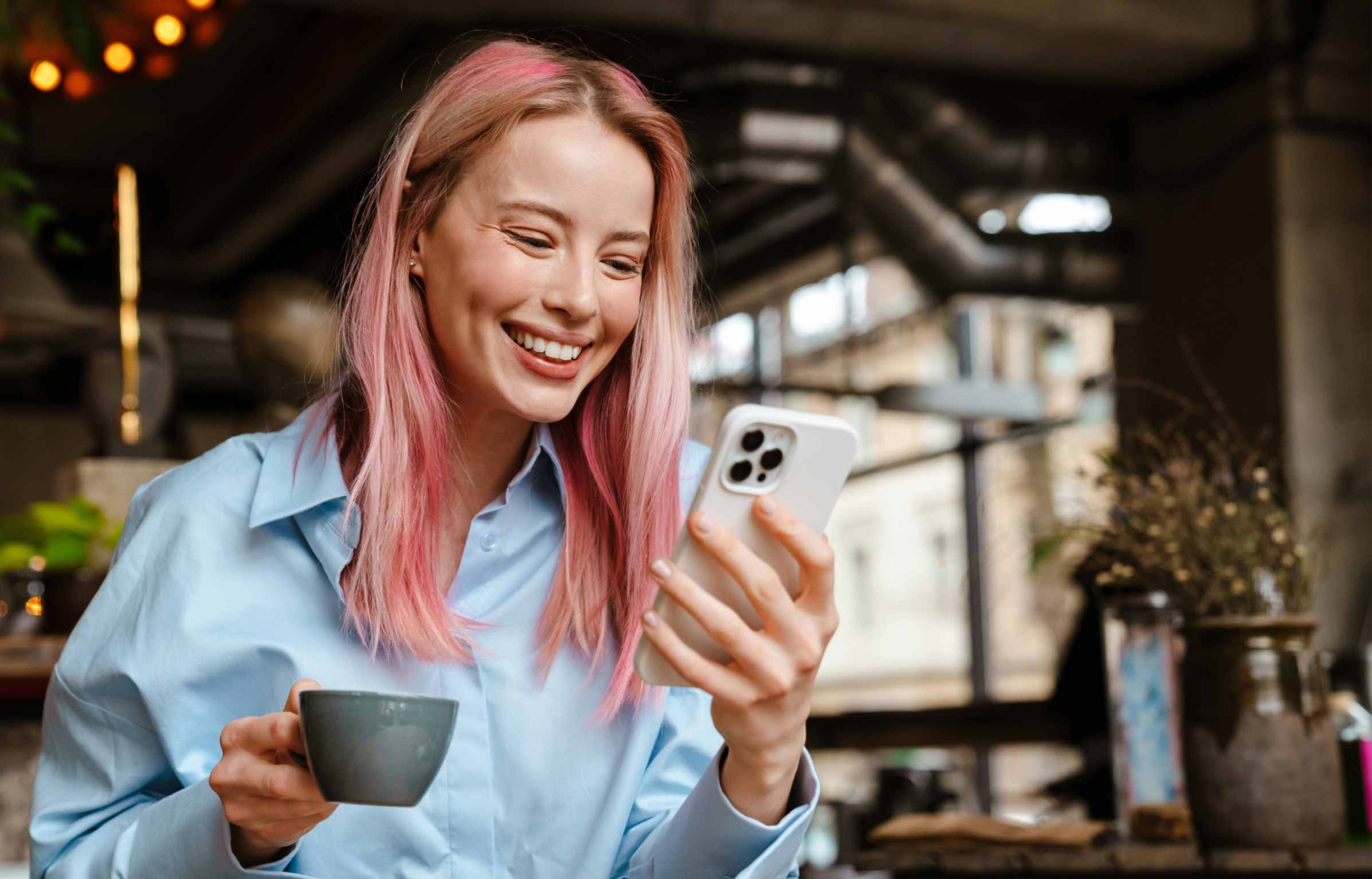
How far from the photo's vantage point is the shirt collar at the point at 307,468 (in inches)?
41.9

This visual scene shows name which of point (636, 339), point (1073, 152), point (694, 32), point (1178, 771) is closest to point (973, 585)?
point (1073, 152)

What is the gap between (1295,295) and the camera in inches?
201

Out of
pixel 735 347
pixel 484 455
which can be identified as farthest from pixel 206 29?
pixel 735 347

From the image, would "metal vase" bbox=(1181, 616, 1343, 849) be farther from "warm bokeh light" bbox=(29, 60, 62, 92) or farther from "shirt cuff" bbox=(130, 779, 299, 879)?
"warm bokeh light" bbox=(29, 60, 62, 92)

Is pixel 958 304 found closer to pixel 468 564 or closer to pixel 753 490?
pixel 468 564

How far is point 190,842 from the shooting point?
91 cm

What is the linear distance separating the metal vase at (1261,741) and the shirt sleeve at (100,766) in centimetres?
150

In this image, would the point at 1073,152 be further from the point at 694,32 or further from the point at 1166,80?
the point at 694,32

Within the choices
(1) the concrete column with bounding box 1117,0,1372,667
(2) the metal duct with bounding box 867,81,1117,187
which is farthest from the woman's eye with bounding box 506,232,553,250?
(2) the metal duct with bounding box 867,81,1117,187

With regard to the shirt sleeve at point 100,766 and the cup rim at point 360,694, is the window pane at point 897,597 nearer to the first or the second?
the shirt sleeve at point 100,766

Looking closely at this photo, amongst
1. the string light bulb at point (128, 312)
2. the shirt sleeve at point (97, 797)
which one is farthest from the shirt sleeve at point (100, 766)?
the string light bulb at point (128, 312)

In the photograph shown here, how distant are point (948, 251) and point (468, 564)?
204 inches

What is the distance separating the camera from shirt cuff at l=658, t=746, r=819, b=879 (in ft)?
3.17

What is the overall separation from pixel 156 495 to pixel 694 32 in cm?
408
